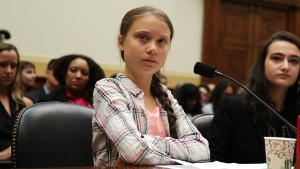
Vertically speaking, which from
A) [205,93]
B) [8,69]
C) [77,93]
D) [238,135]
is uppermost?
[8,69]

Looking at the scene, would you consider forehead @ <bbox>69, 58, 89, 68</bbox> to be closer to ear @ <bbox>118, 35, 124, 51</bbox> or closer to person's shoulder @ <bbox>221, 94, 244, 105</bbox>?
person's shoulder @ <bbox>221, 94, 244, 105</bbox>

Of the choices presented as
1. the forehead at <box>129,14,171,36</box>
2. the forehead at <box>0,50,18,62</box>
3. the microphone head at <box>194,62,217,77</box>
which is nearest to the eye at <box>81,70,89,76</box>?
the forehead at <box>0,50,18,62</box>

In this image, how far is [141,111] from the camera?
1617 millimetres

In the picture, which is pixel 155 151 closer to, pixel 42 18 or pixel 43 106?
pixel 43 106

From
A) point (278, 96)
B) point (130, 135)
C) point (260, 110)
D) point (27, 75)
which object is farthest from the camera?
point (27, 75)

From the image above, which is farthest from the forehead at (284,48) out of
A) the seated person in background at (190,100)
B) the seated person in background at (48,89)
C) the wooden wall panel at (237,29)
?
the wooden wall panel at (237,29)

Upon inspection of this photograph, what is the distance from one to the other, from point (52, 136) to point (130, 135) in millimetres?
442

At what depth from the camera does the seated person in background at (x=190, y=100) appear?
4348 mm

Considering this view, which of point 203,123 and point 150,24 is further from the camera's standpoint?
point 203,123

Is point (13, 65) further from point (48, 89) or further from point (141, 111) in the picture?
point (141, 111)

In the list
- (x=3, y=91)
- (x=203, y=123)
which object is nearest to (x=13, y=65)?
(x=3, y=91)

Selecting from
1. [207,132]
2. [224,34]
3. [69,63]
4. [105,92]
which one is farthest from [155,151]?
[224,34]

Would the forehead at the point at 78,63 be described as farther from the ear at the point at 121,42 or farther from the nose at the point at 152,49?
the nose at the point at 152,49

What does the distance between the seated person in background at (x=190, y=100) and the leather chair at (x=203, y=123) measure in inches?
80.6
